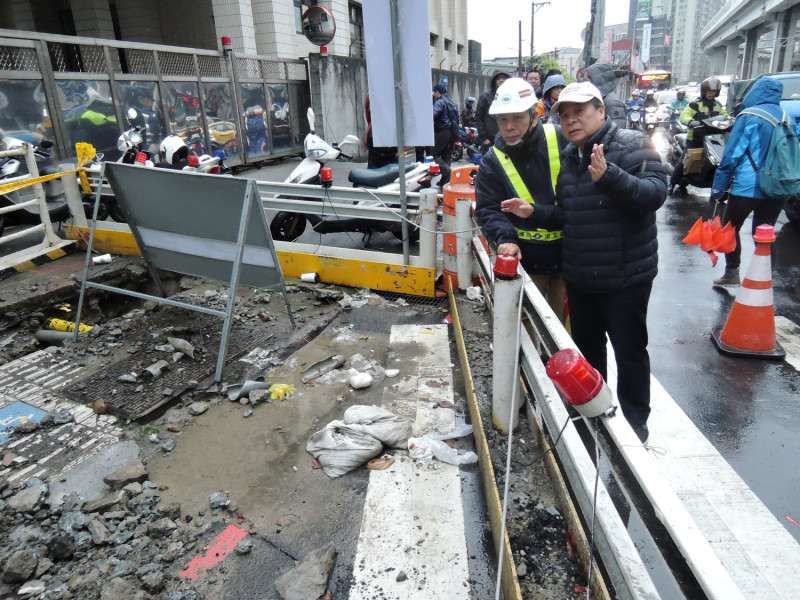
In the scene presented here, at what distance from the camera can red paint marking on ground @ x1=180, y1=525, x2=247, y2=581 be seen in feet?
8.03

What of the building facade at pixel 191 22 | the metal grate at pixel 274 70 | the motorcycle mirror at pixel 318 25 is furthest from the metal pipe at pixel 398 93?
the motorcycle mirror at pixel 318 25

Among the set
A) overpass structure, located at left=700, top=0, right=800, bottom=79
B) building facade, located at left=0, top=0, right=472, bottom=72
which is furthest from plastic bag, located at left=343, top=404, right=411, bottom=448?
overpass structure, located at left=700, top=0, right=800, bottom=79

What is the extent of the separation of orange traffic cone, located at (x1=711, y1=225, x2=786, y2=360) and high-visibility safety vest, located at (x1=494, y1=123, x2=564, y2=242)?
2345 millimetres

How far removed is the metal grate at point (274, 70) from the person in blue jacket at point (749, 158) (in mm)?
14340

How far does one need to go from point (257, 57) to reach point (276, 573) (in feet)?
53.9

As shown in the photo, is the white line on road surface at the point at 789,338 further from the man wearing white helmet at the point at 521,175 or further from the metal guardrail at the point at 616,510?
the metal guardrail at the point at 616,510

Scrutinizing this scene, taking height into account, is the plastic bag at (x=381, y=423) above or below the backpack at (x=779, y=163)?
below

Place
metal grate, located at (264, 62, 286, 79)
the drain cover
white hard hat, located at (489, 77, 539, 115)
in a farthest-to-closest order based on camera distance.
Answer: metal grate, located at (264, 62, 286, 79), the drain cover, white hard hat, located at (489, 77, 539, 115)

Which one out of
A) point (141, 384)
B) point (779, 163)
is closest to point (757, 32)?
point (779, 163)

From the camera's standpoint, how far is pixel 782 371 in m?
4.33

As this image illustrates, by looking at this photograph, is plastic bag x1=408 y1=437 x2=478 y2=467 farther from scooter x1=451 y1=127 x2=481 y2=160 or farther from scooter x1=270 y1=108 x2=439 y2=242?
scooter x1=451 y1=127 x2=481 y2=160

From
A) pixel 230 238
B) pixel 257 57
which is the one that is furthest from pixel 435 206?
pixel 257 57

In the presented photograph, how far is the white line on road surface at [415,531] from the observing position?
7.67 ft

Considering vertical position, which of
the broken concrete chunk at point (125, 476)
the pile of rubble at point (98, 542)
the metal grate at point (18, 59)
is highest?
the metal grate at point (18, 59)
